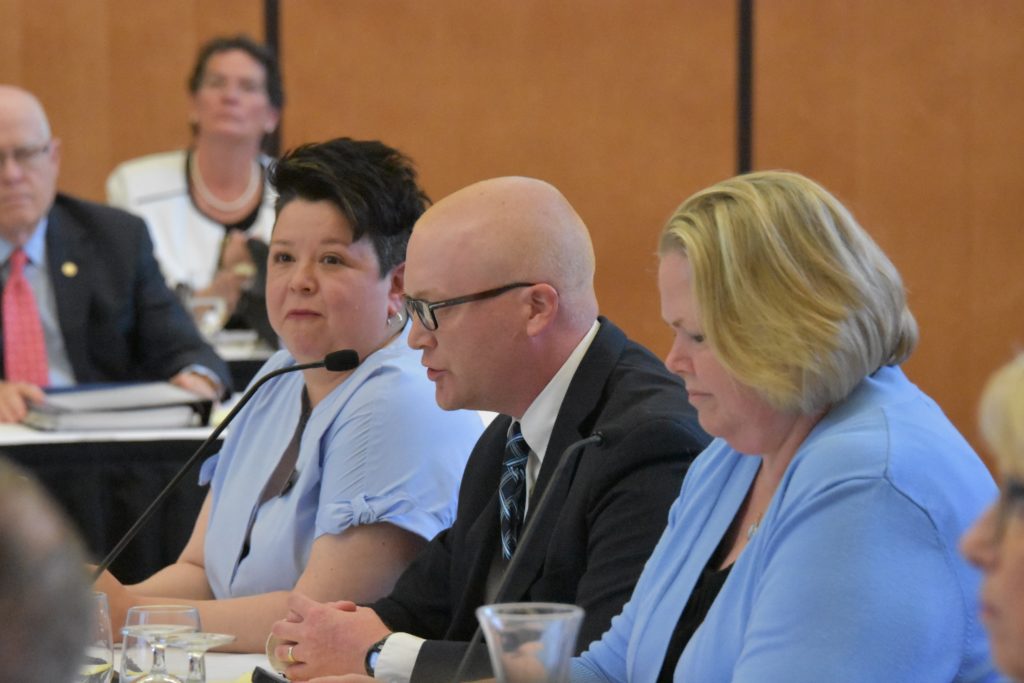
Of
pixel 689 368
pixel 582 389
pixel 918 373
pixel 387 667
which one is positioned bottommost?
pixel 918 373

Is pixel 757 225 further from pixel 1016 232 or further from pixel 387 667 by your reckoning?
pixel 1016 232

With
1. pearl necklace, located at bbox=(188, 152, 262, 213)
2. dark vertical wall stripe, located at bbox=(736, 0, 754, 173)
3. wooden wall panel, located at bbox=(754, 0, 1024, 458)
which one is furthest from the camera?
→ dark vertical wall stripe, located at bbox=(736, 0, 754, 173)

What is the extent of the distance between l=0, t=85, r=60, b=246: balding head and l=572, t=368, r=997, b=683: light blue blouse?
297 centimetres

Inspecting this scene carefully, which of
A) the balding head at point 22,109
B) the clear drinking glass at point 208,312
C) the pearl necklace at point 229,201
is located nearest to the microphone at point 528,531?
the balding head at point 22,109

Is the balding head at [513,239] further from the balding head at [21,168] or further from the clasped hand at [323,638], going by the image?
the balding head at [21,168]

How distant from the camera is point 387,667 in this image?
1926 millimetres

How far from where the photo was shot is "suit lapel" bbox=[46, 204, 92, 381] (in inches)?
164

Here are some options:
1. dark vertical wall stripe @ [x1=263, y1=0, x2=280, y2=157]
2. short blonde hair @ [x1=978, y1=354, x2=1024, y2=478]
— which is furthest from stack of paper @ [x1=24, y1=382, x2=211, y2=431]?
dark vertical wall stripe @ [x1=263, y1=0, x2=280, y2=157]

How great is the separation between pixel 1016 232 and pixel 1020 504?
552 cm

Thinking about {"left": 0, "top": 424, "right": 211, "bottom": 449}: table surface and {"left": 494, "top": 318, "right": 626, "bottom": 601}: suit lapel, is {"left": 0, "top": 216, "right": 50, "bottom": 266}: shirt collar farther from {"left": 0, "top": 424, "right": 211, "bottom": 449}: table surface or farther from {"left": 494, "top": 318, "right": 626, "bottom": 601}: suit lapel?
{"left": 494, "top": 318, "right": 626, "bottom": 601}: suit lapel

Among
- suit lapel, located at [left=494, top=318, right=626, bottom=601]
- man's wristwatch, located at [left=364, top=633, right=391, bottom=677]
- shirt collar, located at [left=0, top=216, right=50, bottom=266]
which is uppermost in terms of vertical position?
suit lapel, located at [left=494, top=318, right=626, bottom=601]

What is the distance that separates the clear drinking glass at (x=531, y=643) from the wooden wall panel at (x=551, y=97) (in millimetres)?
5152

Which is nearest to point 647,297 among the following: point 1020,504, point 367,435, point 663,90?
point 663,90

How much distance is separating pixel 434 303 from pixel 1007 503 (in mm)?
1250
